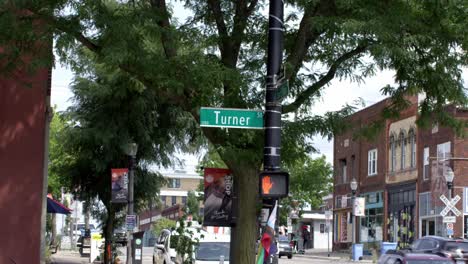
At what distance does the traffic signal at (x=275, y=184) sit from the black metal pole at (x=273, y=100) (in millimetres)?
236

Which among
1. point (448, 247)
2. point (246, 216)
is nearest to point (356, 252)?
point (448, 247)

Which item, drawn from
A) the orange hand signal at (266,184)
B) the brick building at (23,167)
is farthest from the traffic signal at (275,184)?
the brick building at (23,167)

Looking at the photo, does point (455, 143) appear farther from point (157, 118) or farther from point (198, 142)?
point (198, 142)

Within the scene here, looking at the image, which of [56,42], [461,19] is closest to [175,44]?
[56,42]

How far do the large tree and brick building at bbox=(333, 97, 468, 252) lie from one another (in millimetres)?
25845

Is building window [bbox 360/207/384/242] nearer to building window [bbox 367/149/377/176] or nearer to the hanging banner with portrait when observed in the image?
building window [bbox 367/149/377/176]

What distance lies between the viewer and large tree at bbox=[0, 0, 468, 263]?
1466cm

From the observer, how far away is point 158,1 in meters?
16.0

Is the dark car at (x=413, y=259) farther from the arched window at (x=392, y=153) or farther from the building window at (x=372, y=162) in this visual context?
the building window at (x=372, y=162)

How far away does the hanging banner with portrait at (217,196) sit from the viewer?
653 inches

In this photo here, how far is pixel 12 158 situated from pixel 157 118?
431 inches

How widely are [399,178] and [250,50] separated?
39768mm

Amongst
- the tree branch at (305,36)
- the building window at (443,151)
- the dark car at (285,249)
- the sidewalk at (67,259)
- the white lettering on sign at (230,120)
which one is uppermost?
the building window at (443,151)

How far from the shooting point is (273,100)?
1365cm
